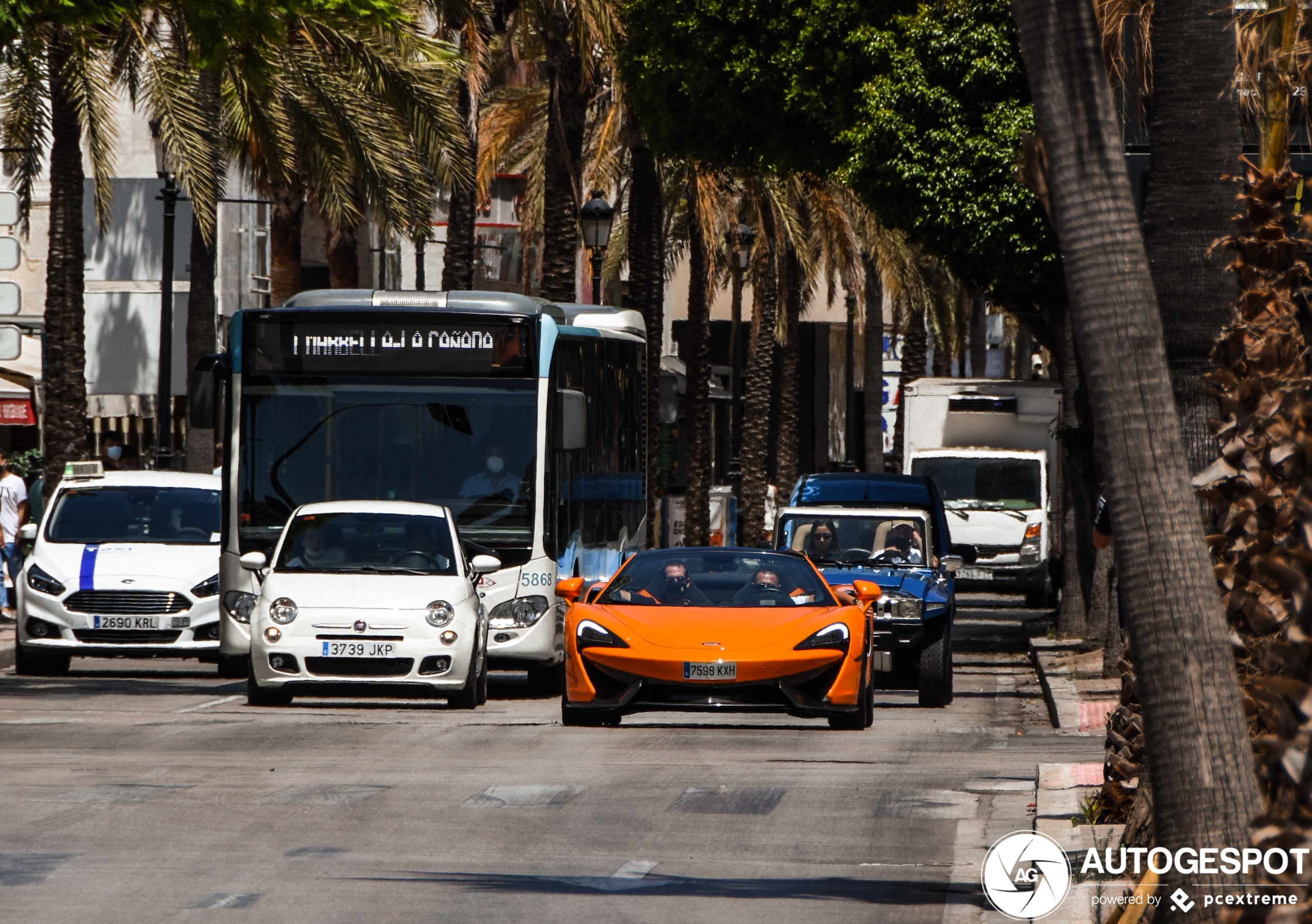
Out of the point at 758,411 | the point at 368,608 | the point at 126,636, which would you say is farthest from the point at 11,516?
the point at 758,411

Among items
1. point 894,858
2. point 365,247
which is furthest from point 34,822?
point 365,247

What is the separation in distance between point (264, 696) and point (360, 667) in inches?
40.1

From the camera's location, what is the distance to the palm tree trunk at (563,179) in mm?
28953

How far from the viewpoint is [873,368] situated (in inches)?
1943

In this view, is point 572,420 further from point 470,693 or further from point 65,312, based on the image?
point 65,312

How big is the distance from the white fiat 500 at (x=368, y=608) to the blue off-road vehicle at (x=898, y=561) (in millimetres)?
2814

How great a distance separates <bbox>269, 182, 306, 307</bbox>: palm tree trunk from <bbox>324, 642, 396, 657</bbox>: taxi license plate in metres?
20.8

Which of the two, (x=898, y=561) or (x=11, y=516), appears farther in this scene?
(x=11, y=516)

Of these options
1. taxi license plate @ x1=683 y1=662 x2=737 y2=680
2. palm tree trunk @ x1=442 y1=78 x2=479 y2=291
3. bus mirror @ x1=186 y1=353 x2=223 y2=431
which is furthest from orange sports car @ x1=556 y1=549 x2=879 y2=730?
palm tree trunk @ x1=442 y1=78 x2=479 y2=291

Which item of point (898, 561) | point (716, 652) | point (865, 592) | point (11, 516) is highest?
point (11, 516)

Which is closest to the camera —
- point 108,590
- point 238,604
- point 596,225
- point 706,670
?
point 706,670

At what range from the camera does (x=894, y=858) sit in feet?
31.6

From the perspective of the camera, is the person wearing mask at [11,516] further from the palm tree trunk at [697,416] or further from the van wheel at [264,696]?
the palm tree trunk at [697,416]

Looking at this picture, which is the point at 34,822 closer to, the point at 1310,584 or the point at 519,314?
the point at 1310,584
